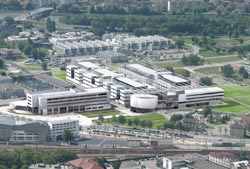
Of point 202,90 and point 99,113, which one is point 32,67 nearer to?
point 99,113

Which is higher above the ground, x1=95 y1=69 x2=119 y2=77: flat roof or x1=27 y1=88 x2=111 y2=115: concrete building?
x1=95 y1=69 x2=119 y2=77: flat roof

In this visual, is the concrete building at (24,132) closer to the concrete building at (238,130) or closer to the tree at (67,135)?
the tree at (67,135)

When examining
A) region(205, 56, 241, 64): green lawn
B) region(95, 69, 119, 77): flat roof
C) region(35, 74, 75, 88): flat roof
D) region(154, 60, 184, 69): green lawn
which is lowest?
region(205, 56, 241, 64): green lawn

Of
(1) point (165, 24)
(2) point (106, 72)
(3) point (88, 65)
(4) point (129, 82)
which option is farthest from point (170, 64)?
(1) point (165, 24)

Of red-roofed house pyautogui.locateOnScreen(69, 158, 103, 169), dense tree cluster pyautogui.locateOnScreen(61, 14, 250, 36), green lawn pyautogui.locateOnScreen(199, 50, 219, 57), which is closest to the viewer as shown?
red-roofed house pyautogui.locateOnScreen(69, 158, 103, 169)

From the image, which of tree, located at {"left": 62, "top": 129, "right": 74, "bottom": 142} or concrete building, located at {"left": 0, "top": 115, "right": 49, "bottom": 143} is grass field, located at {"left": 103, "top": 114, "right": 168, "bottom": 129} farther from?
concrete building, located at {"left": 0, "top": 115, "right": 49, "bottom": 143}

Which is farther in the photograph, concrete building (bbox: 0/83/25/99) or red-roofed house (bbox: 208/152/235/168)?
concrete building (bbox: 0/83/25/99)

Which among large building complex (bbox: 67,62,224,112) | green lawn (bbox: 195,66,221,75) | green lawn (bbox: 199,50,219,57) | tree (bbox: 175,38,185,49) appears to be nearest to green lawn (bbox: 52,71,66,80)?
large building complex (bbox: 67,62,224,112)

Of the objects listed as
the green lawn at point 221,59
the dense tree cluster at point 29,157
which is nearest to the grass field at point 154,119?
the dense tree cluster at point 29,157
